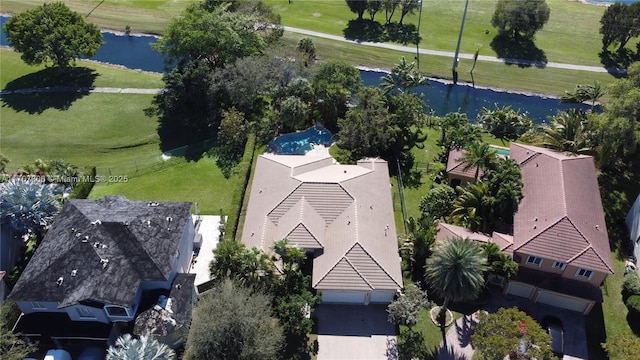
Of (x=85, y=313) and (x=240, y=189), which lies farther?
(x=240, y=189)

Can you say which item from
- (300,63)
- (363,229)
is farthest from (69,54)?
(363,229)

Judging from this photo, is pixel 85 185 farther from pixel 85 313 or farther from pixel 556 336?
pixel 556 336

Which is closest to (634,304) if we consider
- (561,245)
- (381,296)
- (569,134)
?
(561,245)

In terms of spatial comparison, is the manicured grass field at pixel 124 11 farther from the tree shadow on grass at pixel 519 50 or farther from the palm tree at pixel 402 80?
the tree shadow on grass at pixel 519 50

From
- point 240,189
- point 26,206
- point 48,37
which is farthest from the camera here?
point 48,37

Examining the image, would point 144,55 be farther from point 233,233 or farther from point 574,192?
point 574,192

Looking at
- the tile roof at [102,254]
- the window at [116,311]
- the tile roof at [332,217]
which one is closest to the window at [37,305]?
the tile roof at [102,254]

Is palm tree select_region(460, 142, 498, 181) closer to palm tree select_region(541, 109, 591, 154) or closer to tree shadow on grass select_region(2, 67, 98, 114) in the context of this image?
palm tree select_region(541, 109, 591, 154)
